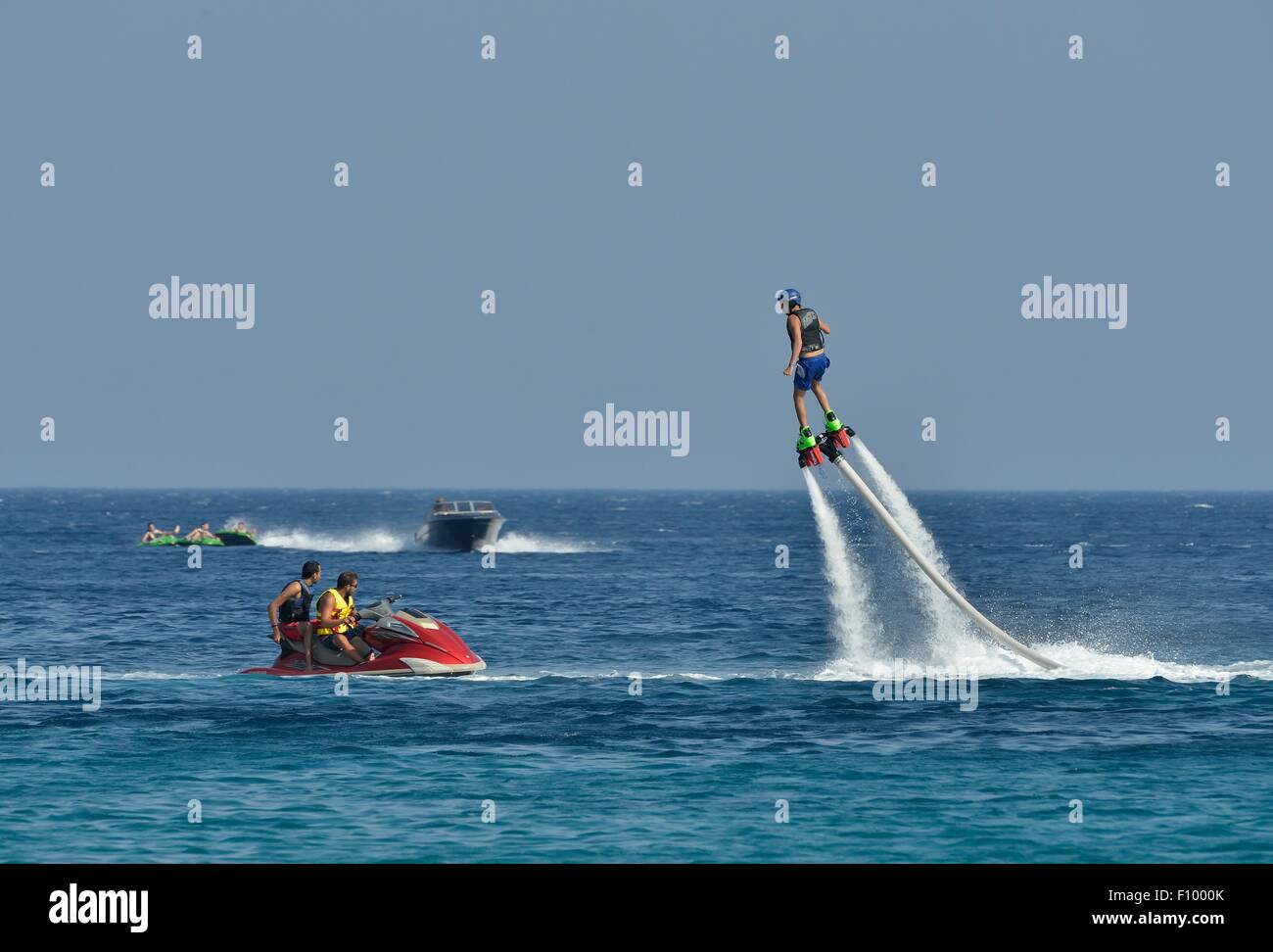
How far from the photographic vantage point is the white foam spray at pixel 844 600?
30.6m

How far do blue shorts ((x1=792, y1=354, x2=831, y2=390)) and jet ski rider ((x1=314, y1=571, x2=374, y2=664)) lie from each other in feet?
34.7

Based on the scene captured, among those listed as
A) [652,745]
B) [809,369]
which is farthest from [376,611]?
[809,369]

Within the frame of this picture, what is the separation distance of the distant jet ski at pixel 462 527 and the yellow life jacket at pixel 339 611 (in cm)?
6011

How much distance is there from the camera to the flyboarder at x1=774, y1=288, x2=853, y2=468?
901 inches

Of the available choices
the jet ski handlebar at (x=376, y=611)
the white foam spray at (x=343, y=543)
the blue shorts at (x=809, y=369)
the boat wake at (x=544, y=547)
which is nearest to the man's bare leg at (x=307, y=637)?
the jet ski handlebar at (x=376, y=611)

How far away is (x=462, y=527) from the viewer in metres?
93.8

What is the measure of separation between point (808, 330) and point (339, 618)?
12629 mm

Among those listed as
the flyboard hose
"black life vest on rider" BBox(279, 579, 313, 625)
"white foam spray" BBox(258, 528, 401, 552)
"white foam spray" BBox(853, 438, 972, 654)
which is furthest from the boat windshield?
the flyboard hose

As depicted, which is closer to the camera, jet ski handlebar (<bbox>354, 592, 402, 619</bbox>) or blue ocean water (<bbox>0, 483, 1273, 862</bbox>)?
blue ocean water (<bbox>0, 483, 1273, 862</bbox>)

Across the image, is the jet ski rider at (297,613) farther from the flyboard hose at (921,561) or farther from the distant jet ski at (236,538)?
the distant jet ski at (236,538)

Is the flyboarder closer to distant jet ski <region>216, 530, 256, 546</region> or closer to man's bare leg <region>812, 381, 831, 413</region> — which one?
man's bare leg <region>812, 381, 831, 413</region>

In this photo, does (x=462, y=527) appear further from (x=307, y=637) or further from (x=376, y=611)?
(x=307, y=637)
